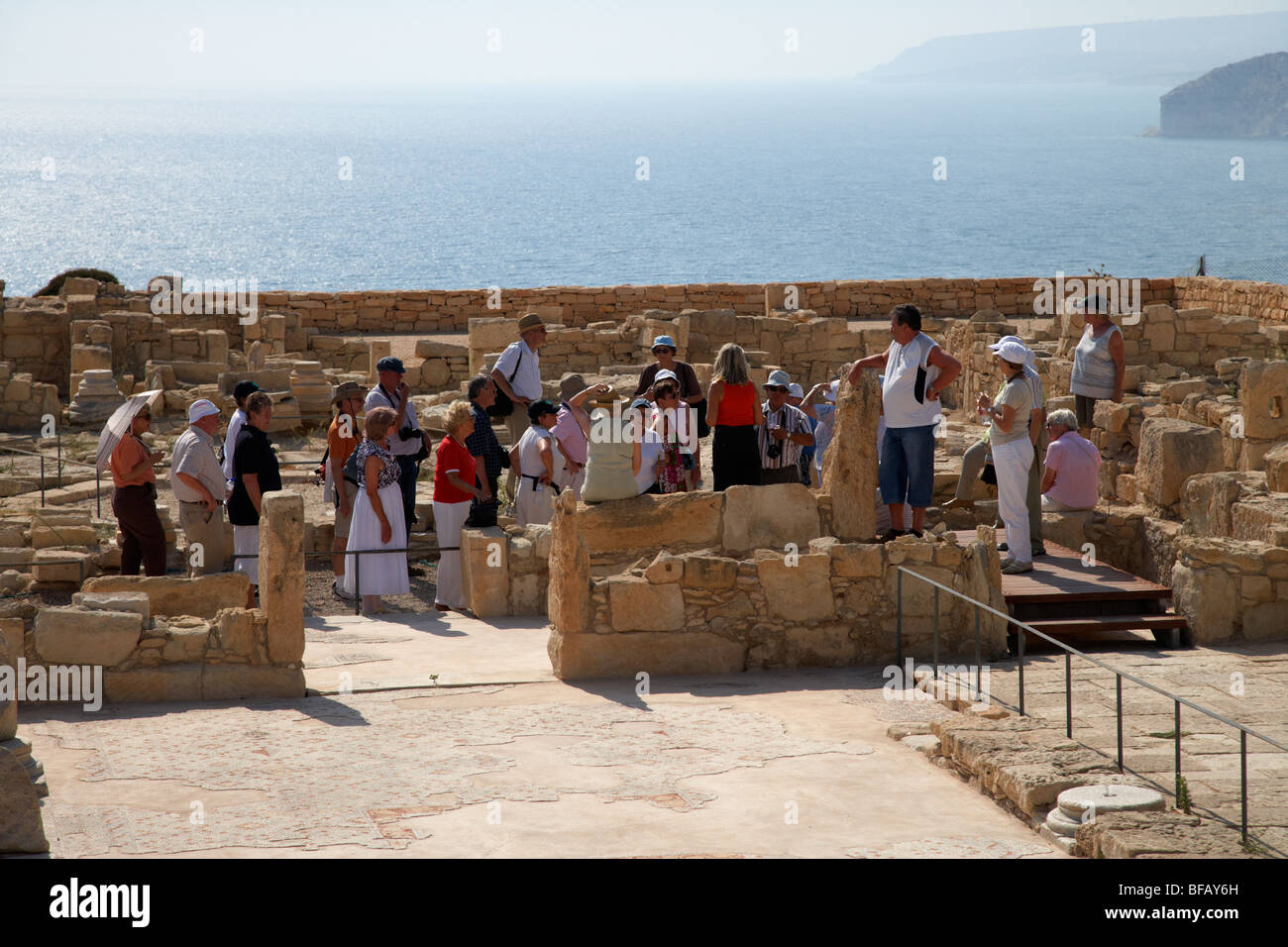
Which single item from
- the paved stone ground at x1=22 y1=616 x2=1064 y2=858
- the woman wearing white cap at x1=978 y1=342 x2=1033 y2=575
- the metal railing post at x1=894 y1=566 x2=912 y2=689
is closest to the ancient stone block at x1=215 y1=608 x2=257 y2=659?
the paved stone ground at x1=22 y1=616 x2=1064 y2=858

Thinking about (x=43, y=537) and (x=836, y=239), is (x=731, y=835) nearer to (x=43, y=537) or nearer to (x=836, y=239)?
(x=43, y=537)

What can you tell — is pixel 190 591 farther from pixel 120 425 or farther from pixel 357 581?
pixel 120 425

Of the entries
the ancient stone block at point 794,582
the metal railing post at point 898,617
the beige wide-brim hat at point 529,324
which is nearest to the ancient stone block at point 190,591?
the ancient stone block at point 794,582

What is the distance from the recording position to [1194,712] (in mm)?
7094

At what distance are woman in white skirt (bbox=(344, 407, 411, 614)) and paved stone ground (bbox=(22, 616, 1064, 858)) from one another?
189 centimetres

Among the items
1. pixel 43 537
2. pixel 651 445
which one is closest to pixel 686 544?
pixel 651 445

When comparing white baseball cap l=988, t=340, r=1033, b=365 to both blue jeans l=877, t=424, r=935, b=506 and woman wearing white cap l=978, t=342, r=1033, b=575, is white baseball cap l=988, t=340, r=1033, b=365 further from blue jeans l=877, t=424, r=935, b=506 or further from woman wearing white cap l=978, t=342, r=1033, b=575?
blue jeans l=877, t=424, r=935, b=506

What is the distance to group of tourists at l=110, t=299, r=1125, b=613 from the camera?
9211mm

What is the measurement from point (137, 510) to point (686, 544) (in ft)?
12.2

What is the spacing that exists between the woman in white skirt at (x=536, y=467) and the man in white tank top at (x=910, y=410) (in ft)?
8.45

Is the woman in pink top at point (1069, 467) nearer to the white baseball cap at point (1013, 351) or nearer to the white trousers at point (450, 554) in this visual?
the white baseball cap at point (1013, 351)
